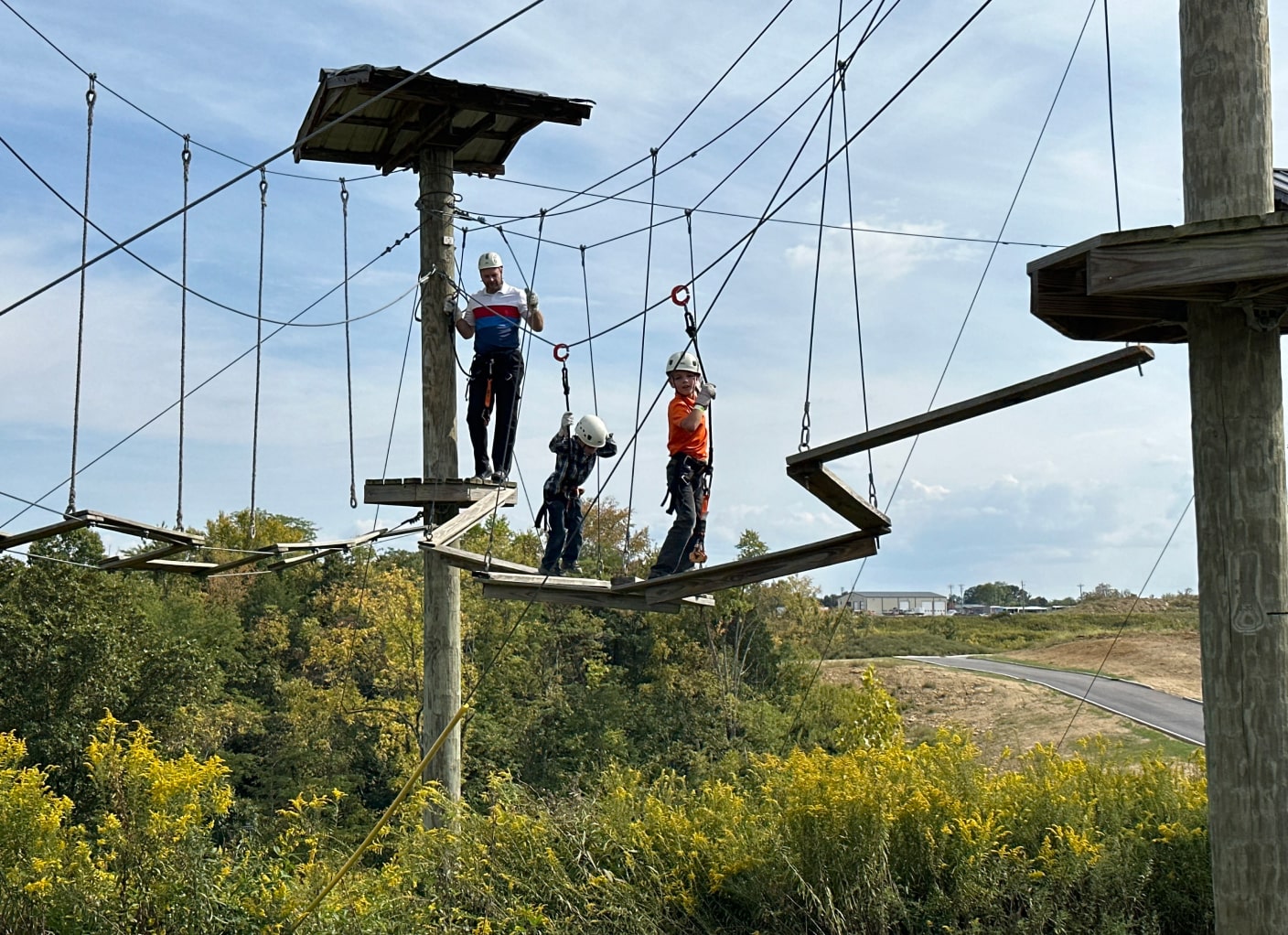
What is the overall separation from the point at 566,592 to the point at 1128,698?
22693 millimetres

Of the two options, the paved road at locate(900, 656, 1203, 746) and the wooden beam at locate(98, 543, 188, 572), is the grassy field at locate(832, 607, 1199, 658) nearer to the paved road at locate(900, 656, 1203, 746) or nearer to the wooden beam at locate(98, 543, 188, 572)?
the paved road at locate(900, 656, 1203, 746)

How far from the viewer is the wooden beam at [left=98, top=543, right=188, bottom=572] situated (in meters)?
7.67

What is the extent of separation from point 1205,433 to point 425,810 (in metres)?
5.65

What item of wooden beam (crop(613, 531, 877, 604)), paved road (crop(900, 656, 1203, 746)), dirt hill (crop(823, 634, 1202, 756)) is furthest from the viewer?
dirt hill (crop(823, 634, 1202, 756))

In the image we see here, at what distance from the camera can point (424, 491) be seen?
8.00 m

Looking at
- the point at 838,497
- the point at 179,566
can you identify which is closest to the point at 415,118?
the point at 179,566

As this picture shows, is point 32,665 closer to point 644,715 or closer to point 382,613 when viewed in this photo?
point 382,613

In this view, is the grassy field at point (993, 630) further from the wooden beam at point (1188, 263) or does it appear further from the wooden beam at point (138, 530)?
the wooden beam at point (1188, 263)

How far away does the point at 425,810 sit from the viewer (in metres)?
8.13

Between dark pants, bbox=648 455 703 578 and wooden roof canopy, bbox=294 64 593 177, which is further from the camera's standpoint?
wooden roof canopy, bbox=294 64 593 177

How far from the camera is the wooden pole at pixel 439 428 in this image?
8328 mm

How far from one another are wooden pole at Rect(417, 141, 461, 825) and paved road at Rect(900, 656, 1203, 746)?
12.3m

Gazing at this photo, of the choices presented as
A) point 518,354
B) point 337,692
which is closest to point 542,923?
point 518,354

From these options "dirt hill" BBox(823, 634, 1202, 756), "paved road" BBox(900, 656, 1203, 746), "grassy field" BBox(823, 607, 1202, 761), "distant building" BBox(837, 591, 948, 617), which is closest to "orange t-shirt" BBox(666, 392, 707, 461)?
"grassy field" BBox(823, 607, 1202, 761)
